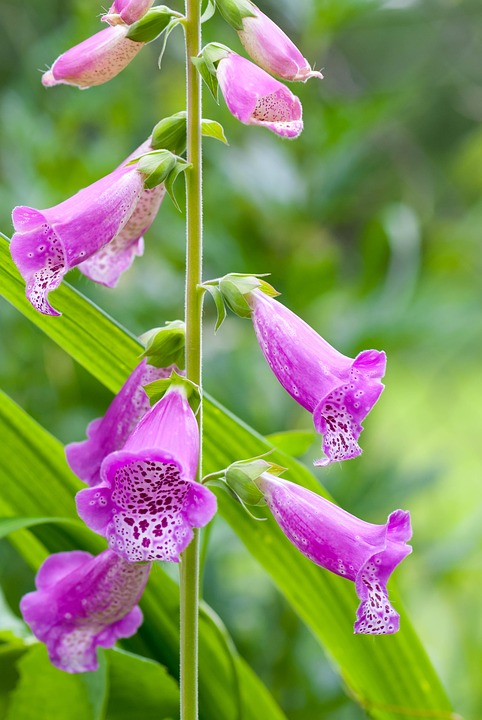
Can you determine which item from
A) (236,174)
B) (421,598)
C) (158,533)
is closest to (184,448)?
(158,533)

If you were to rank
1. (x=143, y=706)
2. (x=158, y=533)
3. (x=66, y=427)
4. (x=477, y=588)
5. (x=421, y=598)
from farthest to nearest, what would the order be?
(x=477, y=588), (x=421, y=598), (x=66, y=427), (x=143, y=706), (x=158, y=533)

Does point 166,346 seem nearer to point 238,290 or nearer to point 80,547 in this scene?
point 238,290

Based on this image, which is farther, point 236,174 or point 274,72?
point 236,174

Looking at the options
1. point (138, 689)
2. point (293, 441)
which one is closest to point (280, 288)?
point (293, 441)

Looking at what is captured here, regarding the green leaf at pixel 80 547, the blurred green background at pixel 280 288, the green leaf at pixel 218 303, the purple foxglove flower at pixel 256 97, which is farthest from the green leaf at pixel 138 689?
the blurred green background at pixel 280 288

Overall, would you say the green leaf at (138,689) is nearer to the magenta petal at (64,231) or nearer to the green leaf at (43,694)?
the green leaf at (43,694)

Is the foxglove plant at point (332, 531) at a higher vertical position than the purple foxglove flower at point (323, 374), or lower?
lower

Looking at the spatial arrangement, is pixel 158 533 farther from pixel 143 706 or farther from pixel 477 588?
pixel 477 588
